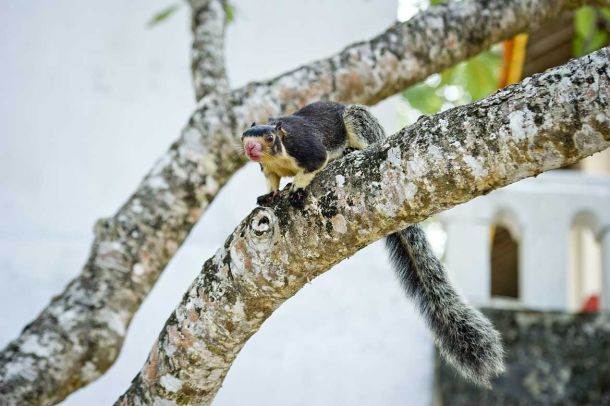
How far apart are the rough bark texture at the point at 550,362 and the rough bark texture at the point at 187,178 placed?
170 cm

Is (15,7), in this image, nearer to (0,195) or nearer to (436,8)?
(0,195)

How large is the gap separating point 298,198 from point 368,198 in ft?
0.76

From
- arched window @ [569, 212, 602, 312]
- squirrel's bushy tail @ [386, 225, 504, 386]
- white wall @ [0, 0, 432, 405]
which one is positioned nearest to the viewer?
squirrel's bushy tail @ [386, 225, 504, 386]

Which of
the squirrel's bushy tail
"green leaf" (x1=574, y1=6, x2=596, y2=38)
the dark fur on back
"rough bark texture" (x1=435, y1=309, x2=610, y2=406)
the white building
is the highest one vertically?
"green leaf" (x1=574, y1=6, x2=596, y2=38)

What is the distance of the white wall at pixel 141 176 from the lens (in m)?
4.63

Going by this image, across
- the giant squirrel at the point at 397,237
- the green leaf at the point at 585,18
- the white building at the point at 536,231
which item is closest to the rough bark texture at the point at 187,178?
the green leaf at the point at 585,18

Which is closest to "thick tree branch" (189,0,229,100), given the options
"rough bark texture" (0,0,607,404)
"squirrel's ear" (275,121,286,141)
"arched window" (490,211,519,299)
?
"rough bark texture" (0,0,607,404)

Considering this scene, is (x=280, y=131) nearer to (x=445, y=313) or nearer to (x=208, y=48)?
(x=445, y=313)

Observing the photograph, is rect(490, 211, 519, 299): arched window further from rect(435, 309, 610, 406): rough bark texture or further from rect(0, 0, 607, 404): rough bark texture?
rect(0, 0, 607, 404): rough bark texture

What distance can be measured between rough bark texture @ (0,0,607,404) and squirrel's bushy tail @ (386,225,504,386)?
85 centimetres

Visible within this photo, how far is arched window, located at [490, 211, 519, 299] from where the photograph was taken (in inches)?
A: 307

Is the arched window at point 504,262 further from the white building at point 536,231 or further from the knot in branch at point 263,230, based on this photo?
the knot in branch at point 263,230

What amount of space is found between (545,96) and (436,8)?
5.94 feet

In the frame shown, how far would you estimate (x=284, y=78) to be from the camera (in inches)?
127
